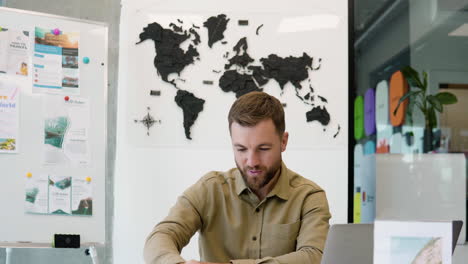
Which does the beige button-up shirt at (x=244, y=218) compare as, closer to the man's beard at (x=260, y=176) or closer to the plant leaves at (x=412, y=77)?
the man's beard at (x=260, y=176)

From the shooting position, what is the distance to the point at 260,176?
1910 millimetres

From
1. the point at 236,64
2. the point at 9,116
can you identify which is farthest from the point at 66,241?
the point at 236,64

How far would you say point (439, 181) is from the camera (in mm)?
3457

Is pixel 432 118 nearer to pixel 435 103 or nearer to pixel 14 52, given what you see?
pixel 435 103

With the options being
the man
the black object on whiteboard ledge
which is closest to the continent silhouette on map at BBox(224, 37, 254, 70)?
the black object on whiteboard ledge

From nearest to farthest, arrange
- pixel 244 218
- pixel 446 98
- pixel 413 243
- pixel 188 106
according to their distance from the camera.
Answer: pixel 413 243 < pixel 244 218 < pixel 446 98 < pixel 188 106

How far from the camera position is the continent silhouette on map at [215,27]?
11.7 feet

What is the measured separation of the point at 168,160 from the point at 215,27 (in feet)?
2.97

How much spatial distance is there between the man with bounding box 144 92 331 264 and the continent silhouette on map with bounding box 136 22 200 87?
62.1 inches

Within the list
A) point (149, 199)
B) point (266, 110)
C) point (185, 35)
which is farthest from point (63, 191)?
point (266, 110)

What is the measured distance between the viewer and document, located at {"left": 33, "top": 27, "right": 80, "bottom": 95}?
9.75 ft

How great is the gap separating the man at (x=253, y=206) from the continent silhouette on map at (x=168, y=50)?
5.18 feet

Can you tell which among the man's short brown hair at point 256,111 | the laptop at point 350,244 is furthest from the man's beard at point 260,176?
the laptop at point 350,244

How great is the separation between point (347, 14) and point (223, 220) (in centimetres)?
209
